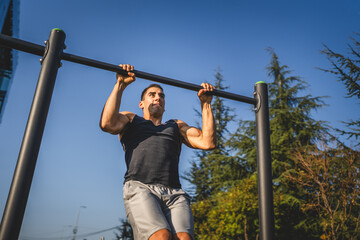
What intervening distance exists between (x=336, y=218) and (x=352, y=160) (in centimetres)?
188

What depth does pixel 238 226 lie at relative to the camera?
8633 millimetres

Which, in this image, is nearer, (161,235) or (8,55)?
(161,235)

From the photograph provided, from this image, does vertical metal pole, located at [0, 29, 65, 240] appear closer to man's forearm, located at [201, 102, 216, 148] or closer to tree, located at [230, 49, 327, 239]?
man's forearm, located at [201, 102, 216, 148]

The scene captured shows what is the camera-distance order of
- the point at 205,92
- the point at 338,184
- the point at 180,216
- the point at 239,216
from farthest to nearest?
the point at 239,216 < the point at 338,184 < the point at 205,92 < the point at 180,216

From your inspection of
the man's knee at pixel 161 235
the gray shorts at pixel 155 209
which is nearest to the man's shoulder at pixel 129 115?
the gray shorts at pixel 155 209

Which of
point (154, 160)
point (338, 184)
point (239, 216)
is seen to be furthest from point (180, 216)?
point (338, 184)

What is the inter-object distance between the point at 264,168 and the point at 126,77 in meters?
1.35

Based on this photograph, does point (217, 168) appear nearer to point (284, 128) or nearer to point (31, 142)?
point (284, 128)

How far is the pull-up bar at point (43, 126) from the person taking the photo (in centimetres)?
144

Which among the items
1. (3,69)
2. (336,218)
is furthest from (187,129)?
(3,69)

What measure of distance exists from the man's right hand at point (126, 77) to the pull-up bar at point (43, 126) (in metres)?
0.04

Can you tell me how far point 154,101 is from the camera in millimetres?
2766

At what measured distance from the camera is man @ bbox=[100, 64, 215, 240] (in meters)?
1.92

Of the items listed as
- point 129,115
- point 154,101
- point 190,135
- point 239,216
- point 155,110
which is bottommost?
point 239,216
